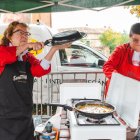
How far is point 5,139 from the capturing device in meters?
2.80

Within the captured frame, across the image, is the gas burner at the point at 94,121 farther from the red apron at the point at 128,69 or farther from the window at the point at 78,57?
the window at the point at 78,57

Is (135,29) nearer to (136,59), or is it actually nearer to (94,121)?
(136,59)

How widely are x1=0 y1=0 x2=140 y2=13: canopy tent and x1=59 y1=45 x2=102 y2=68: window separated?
260 cm

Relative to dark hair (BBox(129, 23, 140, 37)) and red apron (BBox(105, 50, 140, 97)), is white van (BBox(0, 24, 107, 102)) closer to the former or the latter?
red apron (BBox(105, 50, 140, 97))

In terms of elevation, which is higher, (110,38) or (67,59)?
(110,38)

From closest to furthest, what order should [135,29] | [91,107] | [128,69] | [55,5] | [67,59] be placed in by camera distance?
1. [91,107]
2. [135,29]
3. [128,69]
4. [55,5]
5. [67,59]

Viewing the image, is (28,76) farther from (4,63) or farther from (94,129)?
(94,129)

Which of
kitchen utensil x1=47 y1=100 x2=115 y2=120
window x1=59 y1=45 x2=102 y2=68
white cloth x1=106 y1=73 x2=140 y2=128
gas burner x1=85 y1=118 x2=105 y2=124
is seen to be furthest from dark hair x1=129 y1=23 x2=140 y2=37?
window x1=59 y1=45 x2=102 y2=68

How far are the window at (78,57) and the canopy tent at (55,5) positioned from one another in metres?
2.60

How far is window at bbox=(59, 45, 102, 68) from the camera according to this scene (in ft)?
23.8

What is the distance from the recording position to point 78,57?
288 inches


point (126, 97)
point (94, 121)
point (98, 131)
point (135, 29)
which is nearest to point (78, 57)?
point (135, 29)

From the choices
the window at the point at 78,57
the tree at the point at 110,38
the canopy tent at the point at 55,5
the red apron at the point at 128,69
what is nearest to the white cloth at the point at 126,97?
the red apron at the point at 128,69

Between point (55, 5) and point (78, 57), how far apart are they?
9.44 ft
